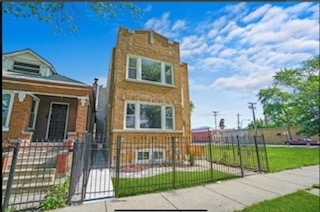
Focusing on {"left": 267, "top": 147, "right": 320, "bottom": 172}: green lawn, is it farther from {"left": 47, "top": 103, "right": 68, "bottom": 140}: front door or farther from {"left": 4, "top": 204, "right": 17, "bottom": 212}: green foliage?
{"left": 47, "top": 103, "right": 68, "bottom": 140}: front door

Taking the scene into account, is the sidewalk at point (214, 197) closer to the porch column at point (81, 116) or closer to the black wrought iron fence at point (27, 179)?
the black wrought iron fence at point (27, 179)

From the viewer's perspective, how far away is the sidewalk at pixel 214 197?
4.20 m

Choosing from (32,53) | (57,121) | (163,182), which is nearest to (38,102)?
(57,121)

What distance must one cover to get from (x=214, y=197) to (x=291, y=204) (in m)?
1.87

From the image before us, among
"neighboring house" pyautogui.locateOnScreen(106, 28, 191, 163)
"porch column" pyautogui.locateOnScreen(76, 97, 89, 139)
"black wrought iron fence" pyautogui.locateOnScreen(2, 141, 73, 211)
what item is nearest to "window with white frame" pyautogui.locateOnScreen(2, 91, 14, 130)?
"porch column" pyautogui.locateOnScreen(76, 97, 89, 139)

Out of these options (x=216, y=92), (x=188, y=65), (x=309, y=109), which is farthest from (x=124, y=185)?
(x=309, y=109)

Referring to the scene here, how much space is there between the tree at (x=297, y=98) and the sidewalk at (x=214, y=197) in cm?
2523

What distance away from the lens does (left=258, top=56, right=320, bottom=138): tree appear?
25891mm

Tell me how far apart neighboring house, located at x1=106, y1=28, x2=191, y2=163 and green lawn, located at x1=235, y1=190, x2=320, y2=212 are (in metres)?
5.94

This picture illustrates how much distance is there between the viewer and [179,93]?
39.6ft

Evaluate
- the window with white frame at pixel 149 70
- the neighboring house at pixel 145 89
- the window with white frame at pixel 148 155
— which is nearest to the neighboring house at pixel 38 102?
the neighboring house at pixel 145 89

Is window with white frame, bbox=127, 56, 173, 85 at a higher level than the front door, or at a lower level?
higher

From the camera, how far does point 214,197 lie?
4.88 m

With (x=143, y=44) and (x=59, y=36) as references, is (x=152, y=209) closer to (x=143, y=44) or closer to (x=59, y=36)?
(x=59, y=36)
